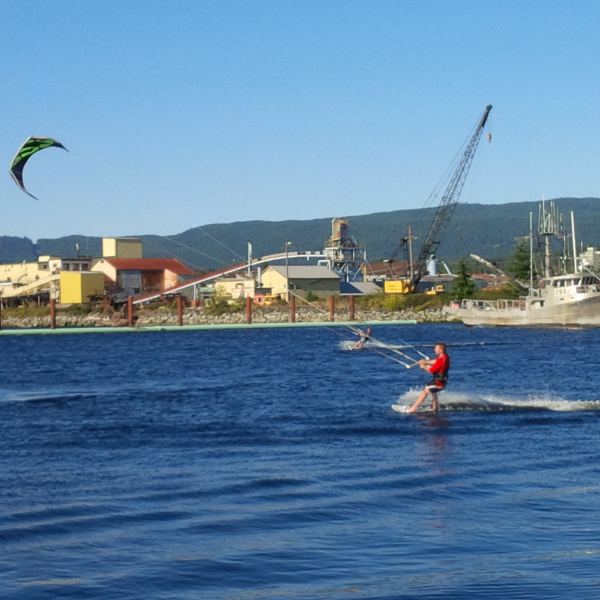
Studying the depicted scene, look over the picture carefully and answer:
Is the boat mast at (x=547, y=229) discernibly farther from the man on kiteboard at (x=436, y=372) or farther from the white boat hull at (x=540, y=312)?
the man on kiteboard at (x=436, y=372)

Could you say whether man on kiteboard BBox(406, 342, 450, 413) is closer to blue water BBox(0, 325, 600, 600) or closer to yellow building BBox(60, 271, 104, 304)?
blue water BBox(0, 325, 600, 600)

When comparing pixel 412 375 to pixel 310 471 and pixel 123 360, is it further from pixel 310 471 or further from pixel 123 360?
pixel 310 471

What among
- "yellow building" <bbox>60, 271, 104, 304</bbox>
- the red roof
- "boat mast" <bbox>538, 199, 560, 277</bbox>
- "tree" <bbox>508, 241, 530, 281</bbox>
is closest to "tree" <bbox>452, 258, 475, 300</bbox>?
"tree" <bbox>508, 241, 530, 281</bbox>

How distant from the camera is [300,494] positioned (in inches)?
697

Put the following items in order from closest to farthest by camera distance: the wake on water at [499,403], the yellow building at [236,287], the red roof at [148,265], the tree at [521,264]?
the wake on water at [499,403], the tree at [521,264], the yellow building at [236,287], the red roof at [148,265]

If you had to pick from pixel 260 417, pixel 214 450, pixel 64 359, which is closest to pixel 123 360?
pixel 64 359

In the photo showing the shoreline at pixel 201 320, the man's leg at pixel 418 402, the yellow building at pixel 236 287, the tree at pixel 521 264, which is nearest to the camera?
the man's leg at pixel 418 402

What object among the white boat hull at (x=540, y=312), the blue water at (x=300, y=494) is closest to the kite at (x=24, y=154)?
the blue water at (x=300, y=494)

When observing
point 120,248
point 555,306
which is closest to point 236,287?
point 120,248

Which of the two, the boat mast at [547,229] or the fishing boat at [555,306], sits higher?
the boat mast at [547,229]

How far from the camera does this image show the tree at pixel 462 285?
5054 inches

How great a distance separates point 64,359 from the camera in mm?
Result: 61188

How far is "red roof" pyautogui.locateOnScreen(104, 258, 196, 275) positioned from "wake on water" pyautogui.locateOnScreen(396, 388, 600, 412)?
11551cm

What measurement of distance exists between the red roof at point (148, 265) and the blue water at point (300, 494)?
10884 centimetres
